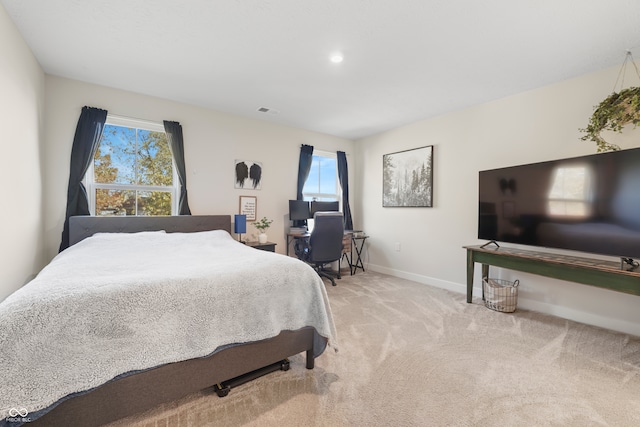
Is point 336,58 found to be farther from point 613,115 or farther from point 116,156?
point 116,156

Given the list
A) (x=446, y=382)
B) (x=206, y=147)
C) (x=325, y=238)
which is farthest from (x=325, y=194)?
(x=446, y=382)

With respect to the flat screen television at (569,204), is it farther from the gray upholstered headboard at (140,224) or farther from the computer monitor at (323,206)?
the gray upholstered headboard at (140,224)

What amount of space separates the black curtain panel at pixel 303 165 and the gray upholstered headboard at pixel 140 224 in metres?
1.37

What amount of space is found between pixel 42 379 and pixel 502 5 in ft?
10.5

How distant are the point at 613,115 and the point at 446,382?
2.75 m

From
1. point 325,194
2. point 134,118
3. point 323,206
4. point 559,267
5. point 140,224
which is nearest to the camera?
point 559,267

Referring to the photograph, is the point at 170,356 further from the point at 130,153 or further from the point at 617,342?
the point at 617,342

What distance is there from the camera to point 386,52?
92.7 inches

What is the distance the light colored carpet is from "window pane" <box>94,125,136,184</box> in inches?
108

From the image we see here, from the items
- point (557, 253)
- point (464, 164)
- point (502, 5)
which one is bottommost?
point (557, 253)

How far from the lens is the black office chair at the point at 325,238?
12.6 feet

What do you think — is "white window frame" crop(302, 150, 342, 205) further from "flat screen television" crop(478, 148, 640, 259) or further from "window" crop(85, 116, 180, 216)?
"flat screen television" crop(478, 148, 640, 259)

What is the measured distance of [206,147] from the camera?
375cm

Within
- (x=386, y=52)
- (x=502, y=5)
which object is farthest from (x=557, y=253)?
(x=386, y=52)
